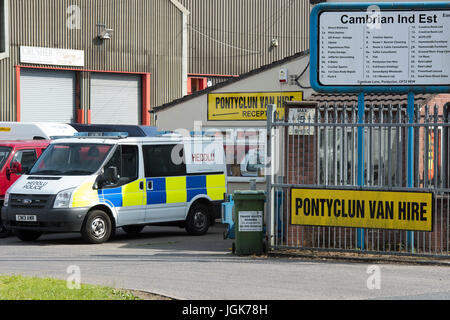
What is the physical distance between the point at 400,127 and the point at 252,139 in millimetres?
10807

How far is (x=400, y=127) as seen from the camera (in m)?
13.2

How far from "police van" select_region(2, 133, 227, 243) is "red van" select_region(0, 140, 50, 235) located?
1.05m

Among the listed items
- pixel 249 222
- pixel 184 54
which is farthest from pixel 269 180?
pixel 184 54

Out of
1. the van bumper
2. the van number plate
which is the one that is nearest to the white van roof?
the van bumper

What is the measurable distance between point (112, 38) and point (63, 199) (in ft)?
81.1

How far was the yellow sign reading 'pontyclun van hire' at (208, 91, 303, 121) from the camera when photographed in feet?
79.6

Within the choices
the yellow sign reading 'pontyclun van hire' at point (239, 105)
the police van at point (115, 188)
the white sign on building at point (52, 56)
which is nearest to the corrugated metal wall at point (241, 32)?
the white sign on building at point (52, 56)

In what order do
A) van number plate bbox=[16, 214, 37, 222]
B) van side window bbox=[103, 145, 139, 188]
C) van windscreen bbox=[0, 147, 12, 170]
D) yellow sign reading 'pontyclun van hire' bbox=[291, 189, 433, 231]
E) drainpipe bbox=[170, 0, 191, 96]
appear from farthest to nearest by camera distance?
drainpipe bbox=[170, 0, 191, 96], van windscreen bbox=[0, 147, 12, 170], van side window bbox=[103, 145, 139, 188], van number plate bbox=[16, 214, 37, 222], yellow sign reading 'pontyclun van hire' bbox=[291, 189, 433, 231]

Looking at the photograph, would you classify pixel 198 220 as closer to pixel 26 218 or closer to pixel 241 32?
pixel 26 218

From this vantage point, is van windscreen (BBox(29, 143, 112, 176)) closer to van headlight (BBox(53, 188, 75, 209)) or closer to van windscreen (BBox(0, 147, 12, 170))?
van headlight (BBox(53, 188, 75, 209))

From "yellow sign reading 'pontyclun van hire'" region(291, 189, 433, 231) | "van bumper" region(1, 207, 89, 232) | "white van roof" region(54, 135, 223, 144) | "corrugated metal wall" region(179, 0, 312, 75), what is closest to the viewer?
"yellow sign reading 'pontyclun van hire'" region(291, 189, 433, 231)

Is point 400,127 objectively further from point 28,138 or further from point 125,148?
point 28,138

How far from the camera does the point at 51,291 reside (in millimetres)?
9570
